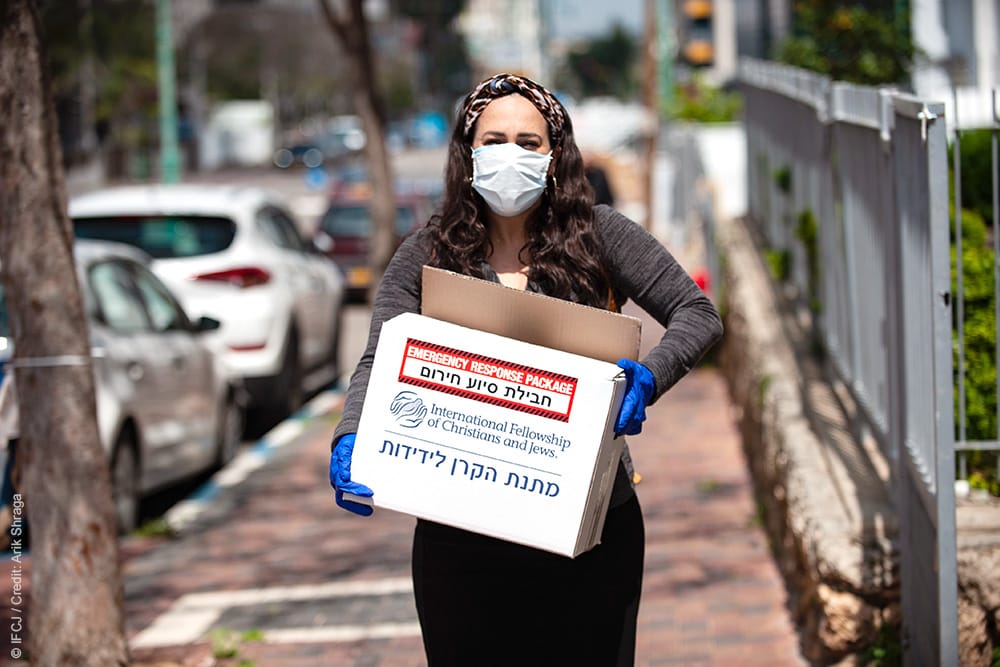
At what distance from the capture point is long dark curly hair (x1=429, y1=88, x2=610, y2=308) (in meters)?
3.39

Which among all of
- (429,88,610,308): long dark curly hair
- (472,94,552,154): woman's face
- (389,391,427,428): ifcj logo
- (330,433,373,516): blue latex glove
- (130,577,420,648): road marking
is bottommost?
(130,577,420,648): road marking

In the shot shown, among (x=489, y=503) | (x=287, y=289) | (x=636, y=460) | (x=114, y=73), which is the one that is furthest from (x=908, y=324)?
(x=114, y=73)

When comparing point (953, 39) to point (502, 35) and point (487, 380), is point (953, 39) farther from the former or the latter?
point (502, 35)

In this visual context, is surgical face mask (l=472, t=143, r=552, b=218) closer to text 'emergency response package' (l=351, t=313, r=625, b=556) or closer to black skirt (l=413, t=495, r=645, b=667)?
text 'emergency response package' (l=351, t=313, r=625, b=556)

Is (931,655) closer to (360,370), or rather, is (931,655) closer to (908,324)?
(908,324)

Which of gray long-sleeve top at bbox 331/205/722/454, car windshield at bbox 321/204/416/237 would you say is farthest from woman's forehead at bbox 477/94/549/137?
car windshield at bbox 321/204/416/237

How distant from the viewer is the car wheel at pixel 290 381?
11.6m

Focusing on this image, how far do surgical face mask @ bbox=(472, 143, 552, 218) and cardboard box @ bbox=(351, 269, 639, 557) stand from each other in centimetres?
28

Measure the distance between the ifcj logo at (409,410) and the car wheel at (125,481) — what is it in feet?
16.1

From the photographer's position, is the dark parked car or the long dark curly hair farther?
the dark parked car

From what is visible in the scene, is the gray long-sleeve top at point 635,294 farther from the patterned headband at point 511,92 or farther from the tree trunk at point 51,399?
the tree trunk at point 51,399

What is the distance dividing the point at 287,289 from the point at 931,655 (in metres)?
8.00

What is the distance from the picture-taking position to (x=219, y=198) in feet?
37.6

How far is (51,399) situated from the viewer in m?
5.00
